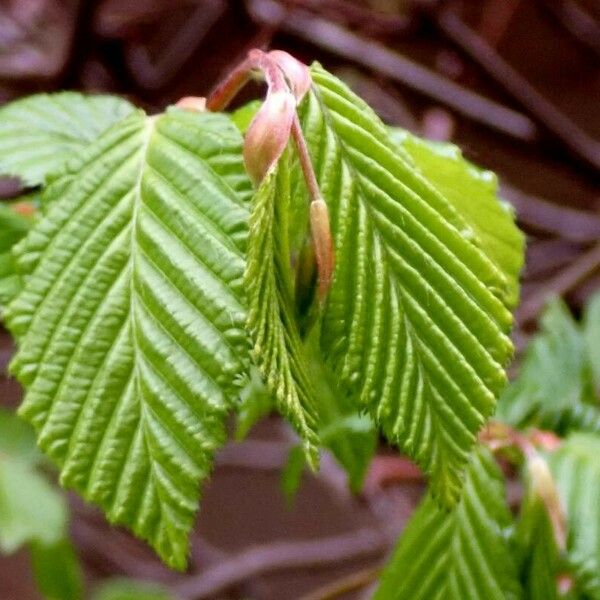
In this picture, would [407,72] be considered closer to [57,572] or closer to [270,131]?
[57,572]

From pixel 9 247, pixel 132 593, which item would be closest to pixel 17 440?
pixel 132 593

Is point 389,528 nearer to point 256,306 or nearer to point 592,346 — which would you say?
point 592,346

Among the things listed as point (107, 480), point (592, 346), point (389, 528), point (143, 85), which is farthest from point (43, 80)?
point (107, 480)

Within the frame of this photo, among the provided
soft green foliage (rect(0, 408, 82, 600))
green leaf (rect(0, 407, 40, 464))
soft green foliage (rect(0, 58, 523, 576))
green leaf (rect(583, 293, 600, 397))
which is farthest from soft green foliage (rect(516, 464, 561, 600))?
green leaf (rect(0, 407, 40, 464))

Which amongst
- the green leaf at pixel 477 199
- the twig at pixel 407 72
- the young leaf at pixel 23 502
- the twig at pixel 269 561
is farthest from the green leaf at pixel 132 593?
the green leaf at pixel 477 199

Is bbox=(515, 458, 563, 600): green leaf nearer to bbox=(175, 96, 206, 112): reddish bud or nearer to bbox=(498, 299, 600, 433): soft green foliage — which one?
bbox=(498, 299, 600, 433): soft green foliage

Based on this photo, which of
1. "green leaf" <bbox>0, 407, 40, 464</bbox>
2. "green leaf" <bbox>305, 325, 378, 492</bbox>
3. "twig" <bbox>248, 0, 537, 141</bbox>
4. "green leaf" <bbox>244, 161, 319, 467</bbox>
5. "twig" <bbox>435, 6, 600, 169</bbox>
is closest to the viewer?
"green leaf" <bbox>244, 161, 319, 467</bbox>
